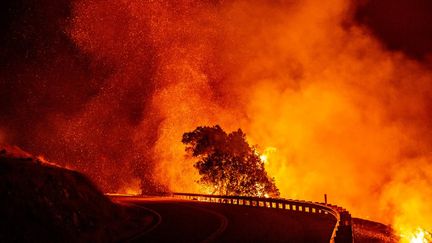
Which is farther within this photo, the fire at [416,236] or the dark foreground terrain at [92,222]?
the fire at [416,236]

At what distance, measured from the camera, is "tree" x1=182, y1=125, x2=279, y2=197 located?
46.3 meters

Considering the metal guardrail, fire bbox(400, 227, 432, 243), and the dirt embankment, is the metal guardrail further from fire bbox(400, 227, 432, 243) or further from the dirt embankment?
the dirt embankment

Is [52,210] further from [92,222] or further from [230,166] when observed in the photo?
[230,166]

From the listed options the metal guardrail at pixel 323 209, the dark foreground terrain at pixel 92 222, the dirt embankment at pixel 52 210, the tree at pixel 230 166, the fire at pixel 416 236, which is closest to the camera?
the metal guardrail at pixel 323 209

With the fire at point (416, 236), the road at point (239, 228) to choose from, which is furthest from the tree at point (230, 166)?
the fire at point (416, 236)

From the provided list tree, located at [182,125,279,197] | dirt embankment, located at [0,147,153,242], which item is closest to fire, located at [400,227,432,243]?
dirt embankment, located at [0,147,153,242]

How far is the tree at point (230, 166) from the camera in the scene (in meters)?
46.3

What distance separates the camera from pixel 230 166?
4684 cm

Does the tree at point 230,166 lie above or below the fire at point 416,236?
above

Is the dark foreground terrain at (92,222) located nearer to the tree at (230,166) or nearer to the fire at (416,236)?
the fire at (416,236)

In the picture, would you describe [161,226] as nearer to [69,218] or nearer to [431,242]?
[69,218]

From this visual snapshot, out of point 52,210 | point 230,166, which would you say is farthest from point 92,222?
point 230,166

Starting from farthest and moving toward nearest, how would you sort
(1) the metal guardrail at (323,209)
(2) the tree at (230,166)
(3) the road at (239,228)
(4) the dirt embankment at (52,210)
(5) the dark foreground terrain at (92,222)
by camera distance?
(2) the tree at (230,166) < (3) the road at (239,228) < (5) the dark foreground terrain at (92,222) < (4) the dirt embankment at (52,210) < (1) the metal guardrail at (323,209)

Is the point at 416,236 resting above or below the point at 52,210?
above
